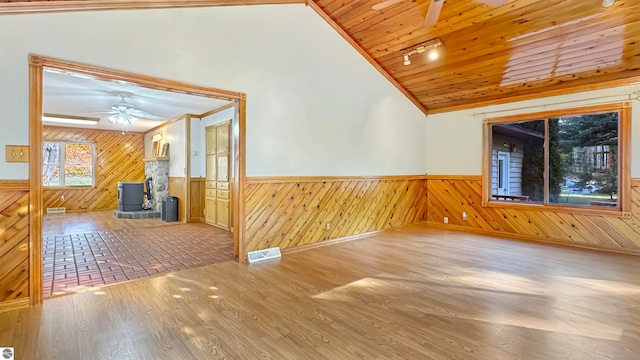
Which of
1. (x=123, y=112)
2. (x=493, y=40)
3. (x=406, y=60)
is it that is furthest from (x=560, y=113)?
(x=123, y=112)

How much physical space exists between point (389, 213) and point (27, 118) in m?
5.40

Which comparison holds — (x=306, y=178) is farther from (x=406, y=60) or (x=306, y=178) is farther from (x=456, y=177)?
(x=456, y=177)

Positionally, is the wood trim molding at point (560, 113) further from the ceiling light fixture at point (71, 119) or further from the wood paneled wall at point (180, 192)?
the ceiling light fixture at point (71, 119)

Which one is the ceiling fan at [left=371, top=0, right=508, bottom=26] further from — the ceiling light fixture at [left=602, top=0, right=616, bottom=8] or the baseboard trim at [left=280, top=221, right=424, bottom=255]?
the baseboard trim at [left=280, top=221, right=424, bottom=255]

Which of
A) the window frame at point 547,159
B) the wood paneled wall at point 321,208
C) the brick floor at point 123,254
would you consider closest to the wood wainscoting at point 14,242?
the brick floor at point 123,254

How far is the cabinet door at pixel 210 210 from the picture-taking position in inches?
271

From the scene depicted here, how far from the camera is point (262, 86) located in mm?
4328

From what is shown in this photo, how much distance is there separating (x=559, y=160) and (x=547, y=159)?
0.17 metres

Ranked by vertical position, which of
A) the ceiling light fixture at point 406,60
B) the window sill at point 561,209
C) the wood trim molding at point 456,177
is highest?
the ceiling light fixture at point 406,60

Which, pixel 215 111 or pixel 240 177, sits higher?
pixel 215 111

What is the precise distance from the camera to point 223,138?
21.6ft

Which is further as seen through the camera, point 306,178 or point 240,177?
point 306,178

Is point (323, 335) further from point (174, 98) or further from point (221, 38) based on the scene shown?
point (174, 98)

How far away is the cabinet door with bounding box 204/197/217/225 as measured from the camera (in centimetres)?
688
